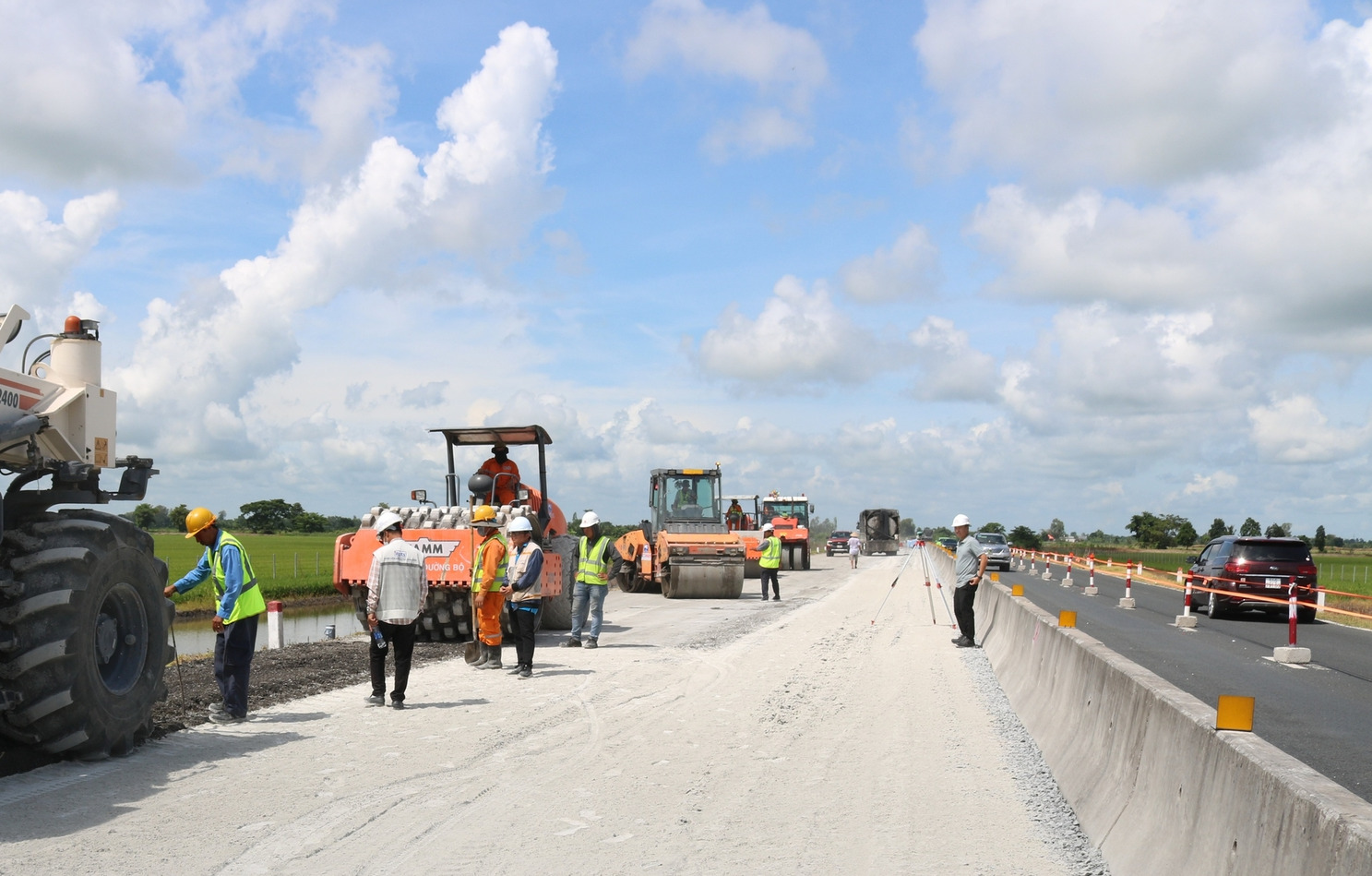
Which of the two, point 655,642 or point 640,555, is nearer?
point 655,642

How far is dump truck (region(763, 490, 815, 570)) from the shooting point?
4872 cm

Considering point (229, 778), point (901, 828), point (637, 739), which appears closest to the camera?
point (901, 828)

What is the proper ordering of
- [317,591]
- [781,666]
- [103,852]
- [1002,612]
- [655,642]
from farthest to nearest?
[317,591], [655,642], [1002,612], [781,666], [103,852]

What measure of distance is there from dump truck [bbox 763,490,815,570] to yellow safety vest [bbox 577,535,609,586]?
97.4 feet

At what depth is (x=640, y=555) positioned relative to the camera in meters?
30.7

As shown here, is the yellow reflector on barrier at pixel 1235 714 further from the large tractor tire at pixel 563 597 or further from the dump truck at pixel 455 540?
the large tractor tire at pixel 563 597

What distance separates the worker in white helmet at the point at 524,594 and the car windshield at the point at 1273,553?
16.2 meters

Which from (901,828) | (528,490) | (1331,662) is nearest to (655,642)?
(528,490)

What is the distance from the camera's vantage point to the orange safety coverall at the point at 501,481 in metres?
17.3

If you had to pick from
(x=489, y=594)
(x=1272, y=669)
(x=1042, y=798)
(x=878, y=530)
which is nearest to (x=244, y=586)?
(x=489, y=594)

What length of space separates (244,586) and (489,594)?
385 cm

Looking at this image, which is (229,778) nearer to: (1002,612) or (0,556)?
(0,556)

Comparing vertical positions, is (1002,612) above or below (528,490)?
below

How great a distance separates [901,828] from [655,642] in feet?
35.2
